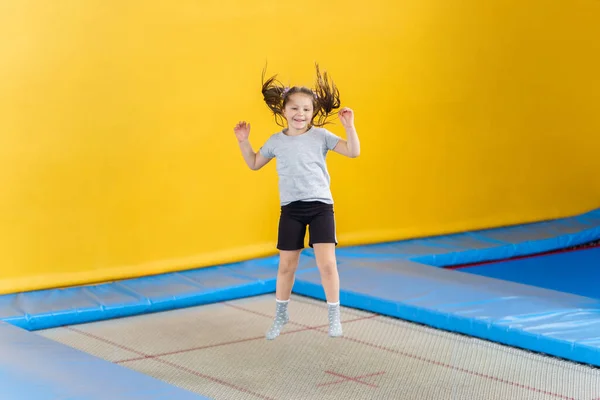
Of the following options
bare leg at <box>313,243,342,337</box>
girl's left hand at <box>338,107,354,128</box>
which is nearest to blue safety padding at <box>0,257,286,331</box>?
bare leg at <box>313,243,342,337</box>

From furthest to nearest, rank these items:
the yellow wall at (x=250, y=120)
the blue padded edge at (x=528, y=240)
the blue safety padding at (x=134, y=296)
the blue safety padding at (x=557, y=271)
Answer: the blue padded edge at (x=528, y=240), the blue safety padding at (x=557, y=271), the yellow wall at (x=250, y=120), the blue safety padding at (x=134, y=296)

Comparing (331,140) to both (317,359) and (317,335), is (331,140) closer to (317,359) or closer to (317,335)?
(317,359)

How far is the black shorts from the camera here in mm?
3402

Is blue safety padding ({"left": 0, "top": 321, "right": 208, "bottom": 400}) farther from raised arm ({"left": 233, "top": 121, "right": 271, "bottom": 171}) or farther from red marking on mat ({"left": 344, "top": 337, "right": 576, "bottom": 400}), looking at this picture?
red marking on mat ({"left": 344, "top": 337, "right": 576, "bottom": 400})

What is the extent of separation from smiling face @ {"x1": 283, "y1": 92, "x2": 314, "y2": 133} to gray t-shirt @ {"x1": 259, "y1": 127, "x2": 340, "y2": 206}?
0.05m

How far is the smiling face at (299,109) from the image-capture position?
3332mm

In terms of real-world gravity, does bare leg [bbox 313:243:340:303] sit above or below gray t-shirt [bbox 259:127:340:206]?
below

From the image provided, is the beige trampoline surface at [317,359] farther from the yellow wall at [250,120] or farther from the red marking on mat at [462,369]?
the yellow wall at [250,120]

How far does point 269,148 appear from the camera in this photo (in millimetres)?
3453

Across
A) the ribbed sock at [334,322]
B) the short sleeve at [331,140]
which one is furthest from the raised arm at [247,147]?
the ribbed sock at [334,322]

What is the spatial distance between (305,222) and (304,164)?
0.23 metres

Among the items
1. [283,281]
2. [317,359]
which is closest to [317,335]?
[317,359]

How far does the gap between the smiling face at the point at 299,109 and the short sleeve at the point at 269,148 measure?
0.34 feet

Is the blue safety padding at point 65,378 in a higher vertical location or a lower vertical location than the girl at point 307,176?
lower
